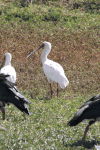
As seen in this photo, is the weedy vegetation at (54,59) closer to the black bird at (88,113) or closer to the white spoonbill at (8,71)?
the black bird at (88,113)

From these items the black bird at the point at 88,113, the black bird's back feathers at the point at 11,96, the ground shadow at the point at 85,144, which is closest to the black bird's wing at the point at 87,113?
the black bird at the point at 88,113

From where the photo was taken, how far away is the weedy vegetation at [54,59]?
514 cm

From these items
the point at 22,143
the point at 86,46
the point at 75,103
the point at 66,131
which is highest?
the point at 22,143

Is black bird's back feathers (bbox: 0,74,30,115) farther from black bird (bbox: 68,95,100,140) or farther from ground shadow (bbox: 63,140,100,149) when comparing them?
ground shadow (bbox: 63,140,100,149)

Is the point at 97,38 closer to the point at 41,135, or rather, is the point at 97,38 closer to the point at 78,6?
the point at 78,6

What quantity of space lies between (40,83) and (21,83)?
0.71 meters

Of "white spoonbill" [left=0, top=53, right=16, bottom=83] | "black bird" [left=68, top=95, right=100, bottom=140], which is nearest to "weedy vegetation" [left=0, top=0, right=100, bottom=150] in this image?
"black bird" [left=68, top=95, right=100, bottom=140]

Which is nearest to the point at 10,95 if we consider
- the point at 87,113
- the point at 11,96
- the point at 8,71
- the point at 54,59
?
the point at 11,96

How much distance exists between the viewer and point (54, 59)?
38.7 feet

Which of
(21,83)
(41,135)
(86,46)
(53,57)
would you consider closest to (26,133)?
(41,135)

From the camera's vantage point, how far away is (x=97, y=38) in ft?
45.7

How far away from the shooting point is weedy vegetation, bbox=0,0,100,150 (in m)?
5.14

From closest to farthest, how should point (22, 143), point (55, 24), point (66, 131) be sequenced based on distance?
1. point (22, 143)
2. point (66, 131)
3. point (55, 24)

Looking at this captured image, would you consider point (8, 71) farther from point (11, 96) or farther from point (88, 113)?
point (88, 113)
